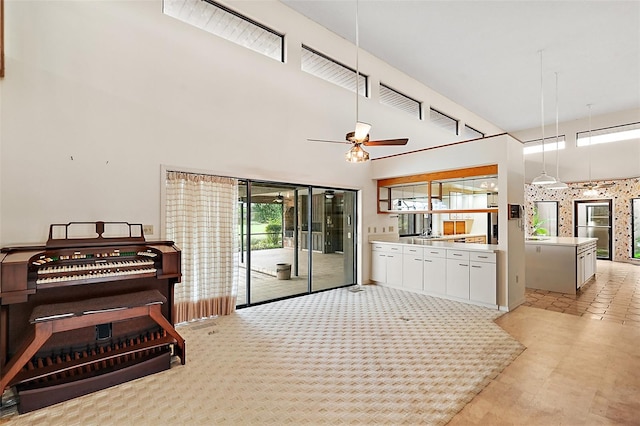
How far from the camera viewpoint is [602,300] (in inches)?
207

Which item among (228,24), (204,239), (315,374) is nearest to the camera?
(315,374)

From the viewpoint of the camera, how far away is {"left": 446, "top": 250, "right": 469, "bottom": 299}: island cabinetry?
503 centimetres

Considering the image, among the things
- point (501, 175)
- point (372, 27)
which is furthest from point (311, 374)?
point (372, 27)

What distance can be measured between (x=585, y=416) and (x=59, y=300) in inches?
166

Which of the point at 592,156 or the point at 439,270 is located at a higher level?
the point at 592,156

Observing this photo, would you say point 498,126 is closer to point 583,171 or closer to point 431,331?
point 583,171

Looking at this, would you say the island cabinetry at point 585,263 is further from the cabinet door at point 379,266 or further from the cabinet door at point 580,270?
the cabinet door at point 379,266

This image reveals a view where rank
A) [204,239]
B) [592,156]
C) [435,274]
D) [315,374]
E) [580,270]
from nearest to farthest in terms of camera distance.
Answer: [315,374] < [204,239] < [435,274] < [580,270] < [592,156]

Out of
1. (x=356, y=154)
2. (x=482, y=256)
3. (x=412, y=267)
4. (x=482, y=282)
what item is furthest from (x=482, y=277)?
(x=356, y=154)

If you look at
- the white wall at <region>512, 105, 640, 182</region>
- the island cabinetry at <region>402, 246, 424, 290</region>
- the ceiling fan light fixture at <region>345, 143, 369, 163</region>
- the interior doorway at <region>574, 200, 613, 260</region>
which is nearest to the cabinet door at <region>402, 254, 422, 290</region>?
the island cabinetry at <region>402, 246, 424, 290</region>

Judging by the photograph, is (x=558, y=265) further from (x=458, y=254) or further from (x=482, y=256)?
(x=458, y=254)

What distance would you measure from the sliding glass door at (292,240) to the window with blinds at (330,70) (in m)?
2.16

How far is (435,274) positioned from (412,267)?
1.49 feet

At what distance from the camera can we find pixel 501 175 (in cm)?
483
